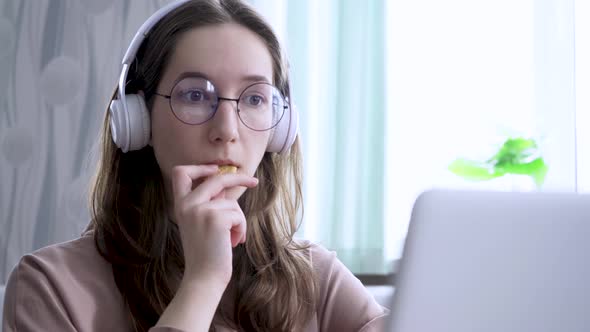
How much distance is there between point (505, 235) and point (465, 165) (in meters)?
2.43

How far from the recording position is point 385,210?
2918 mm

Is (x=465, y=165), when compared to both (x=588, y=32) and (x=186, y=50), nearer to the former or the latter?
(x=588, y=32)

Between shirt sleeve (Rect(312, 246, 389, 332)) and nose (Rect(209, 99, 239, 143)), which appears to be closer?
nose (Rect(209, 99, 239, 143))

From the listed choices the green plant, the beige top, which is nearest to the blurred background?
the green plant

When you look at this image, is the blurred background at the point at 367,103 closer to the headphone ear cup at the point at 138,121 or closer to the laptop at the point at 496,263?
the headphone ear cup at the point at 138,121

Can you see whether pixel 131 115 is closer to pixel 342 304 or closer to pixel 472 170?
pixel 342 304

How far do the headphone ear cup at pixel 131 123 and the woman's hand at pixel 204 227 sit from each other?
14 centimetres

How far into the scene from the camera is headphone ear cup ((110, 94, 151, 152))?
1.18 meters

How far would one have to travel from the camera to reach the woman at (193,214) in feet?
3.58

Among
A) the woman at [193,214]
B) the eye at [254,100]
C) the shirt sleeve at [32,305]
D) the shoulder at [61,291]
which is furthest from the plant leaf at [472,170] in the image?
→ the shirt sleeve at [32,305]

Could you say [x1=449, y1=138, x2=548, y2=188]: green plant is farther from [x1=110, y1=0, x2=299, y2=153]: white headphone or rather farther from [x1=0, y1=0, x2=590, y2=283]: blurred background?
[x1=110, y1=0, x2=299, y2=153]: white headphone

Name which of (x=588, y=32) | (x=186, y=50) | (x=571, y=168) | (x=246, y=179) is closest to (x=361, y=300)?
(x=246, y=179)

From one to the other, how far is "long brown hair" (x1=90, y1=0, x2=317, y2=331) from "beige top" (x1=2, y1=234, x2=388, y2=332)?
23mm

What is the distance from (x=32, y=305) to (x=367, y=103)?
1.99 m
